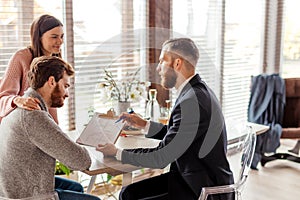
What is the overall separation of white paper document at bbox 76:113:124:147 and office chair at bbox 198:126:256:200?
507 millimetres

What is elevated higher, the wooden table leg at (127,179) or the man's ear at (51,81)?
the man's ear at (51,81)

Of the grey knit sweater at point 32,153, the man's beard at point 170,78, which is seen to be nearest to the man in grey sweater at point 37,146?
the grey knit sweater at point 32,153

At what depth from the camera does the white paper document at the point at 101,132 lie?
→ 2.19 m

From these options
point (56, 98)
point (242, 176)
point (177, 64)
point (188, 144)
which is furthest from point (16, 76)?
point (242, 176)

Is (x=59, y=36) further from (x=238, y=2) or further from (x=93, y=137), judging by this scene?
(x=238, y=2)

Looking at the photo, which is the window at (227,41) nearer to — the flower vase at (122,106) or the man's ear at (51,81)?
the flower vase at (122,106)

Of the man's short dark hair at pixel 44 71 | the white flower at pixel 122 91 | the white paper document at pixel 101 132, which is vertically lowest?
the white paper document at pixel 101 132

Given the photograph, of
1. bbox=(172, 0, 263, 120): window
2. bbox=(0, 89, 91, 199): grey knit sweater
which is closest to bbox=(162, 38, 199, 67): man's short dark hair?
bbox=(0, 89, 91, 199): grey knit sweater

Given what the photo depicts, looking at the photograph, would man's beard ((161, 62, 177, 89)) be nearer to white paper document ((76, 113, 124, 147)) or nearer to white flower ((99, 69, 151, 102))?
white paper document ((76, 113, 124, 147))

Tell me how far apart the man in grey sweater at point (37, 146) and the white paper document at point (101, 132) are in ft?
0.92

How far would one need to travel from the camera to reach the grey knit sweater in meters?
1.83

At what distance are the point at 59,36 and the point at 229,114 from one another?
8.54 ft

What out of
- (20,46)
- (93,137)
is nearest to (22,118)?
(93,137)

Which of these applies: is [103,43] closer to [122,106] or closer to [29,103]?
[122,106]
